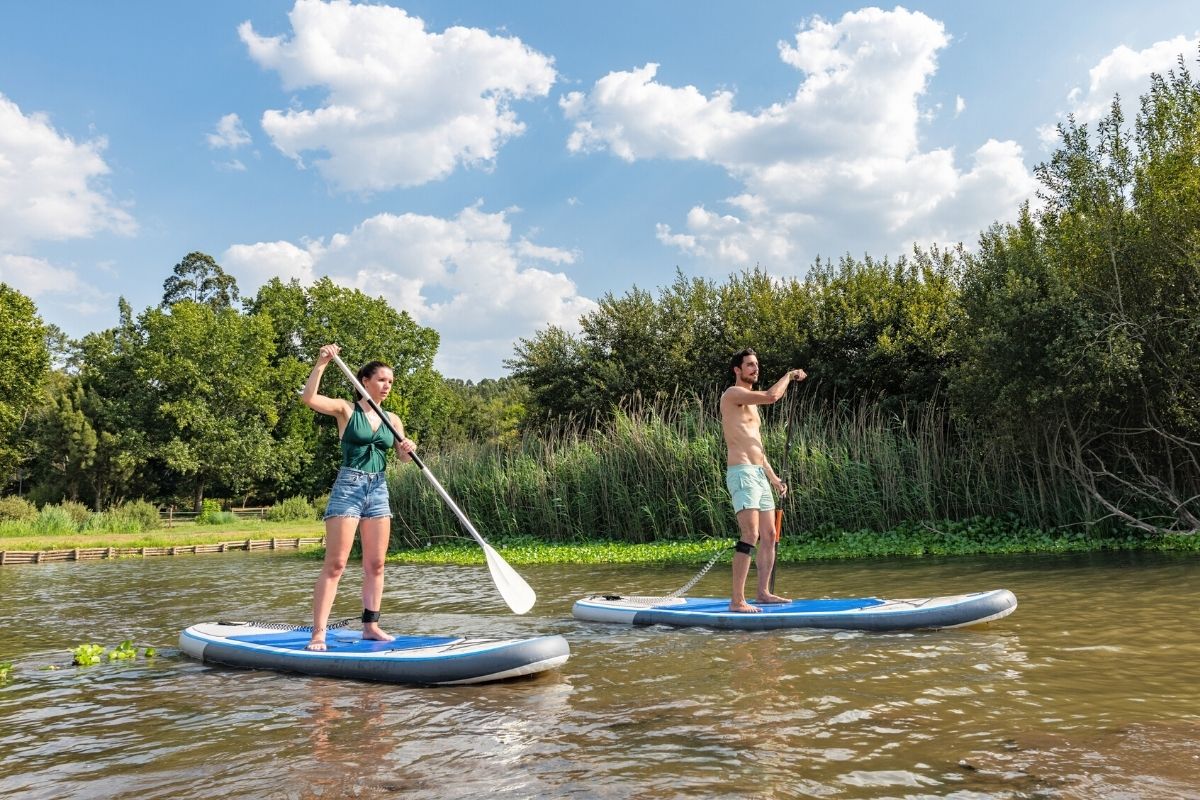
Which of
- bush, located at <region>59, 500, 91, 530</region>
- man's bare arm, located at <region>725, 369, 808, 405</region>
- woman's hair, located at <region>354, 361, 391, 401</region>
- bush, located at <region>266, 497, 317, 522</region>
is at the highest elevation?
woman's hair, located at <region>354, 361, 391, 401</region>

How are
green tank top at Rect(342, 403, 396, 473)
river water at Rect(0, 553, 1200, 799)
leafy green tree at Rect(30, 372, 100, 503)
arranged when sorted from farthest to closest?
leafy green tree at Rect(30, 372, 100, 503) → green tank top at Rect(342, 403, 396, 473) → river water at Rect(0, 553, 1200, 799)

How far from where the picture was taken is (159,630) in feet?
27.7

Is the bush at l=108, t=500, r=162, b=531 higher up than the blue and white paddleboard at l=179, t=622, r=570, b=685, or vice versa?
the bush at l=108, t=500, r=162, b=531

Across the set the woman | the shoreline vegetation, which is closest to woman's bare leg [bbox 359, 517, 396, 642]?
the woman

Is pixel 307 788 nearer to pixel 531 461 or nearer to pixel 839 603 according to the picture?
pixel 839 603

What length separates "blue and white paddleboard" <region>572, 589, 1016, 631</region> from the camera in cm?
626

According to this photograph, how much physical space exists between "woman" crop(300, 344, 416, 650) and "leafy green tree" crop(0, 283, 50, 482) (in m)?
33.6

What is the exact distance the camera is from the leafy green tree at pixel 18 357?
3244 centimetres

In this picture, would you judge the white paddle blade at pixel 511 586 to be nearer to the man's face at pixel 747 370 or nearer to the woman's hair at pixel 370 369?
the woman's hair at pixel 370 369

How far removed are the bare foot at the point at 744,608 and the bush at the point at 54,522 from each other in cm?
2926

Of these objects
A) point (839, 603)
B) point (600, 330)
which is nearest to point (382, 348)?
point (600, 330)

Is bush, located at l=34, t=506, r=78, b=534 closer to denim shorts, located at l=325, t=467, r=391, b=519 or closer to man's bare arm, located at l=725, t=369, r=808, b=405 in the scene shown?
denim shorts, located at l=325, t=467, r=391, b=519

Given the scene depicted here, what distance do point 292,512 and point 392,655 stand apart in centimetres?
3429

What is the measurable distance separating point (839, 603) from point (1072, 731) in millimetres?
2938
